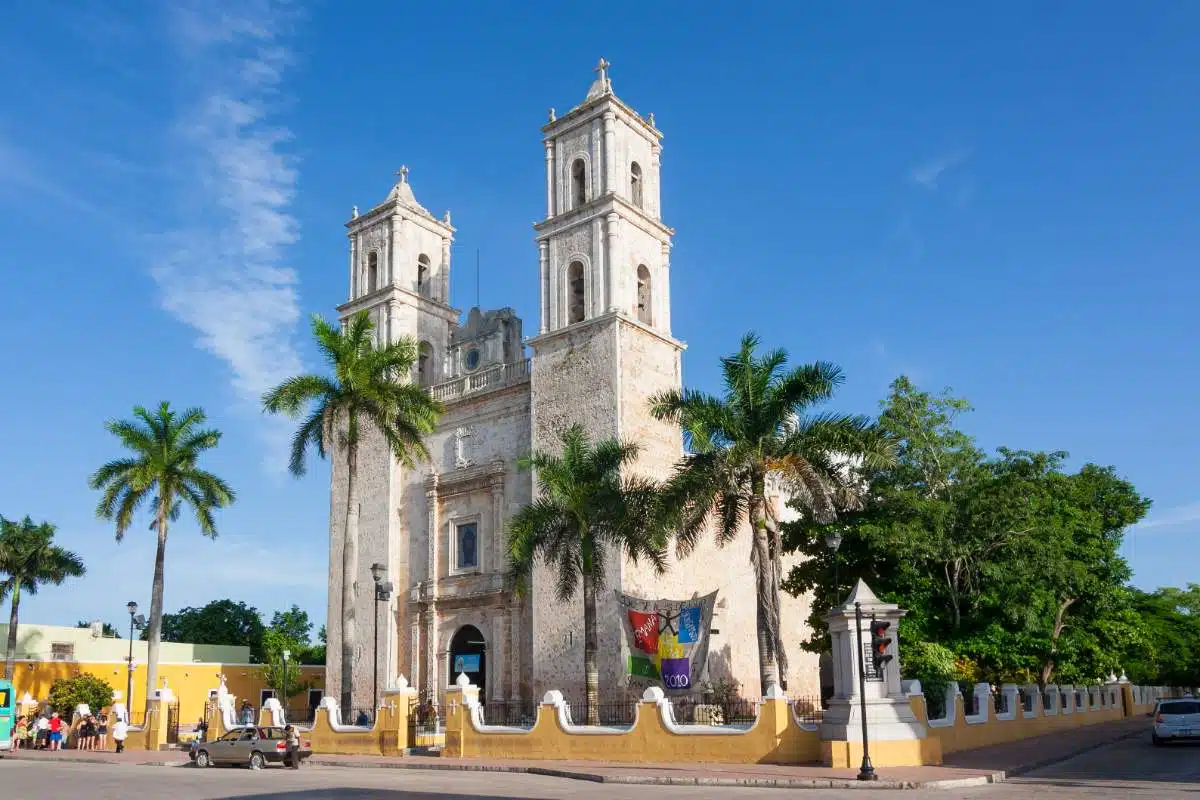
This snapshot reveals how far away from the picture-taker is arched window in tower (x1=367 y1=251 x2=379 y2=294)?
1647 inches

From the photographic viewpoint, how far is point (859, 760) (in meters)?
18.5

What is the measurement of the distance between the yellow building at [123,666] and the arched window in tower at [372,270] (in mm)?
17274

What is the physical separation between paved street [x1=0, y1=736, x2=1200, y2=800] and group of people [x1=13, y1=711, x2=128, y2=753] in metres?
8.25

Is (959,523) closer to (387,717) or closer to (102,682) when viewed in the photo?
(387,717)

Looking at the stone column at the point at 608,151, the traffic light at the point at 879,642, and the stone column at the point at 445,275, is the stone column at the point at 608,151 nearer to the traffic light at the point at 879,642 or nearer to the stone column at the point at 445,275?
the stone column at the point at 445,275

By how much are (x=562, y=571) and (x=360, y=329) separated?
983cm

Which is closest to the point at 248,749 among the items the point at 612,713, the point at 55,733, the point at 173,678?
the point at 612,713

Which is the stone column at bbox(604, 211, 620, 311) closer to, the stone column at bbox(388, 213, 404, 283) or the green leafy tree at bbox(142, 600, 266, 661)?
the stone column at bbox(388, 213, 404, 283)

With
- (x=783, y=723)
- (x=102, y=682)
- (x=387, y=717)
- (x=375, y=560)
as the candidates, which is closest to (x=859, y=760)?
(x=783, y=723)

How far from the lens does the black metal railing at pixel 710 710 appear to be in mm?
28000

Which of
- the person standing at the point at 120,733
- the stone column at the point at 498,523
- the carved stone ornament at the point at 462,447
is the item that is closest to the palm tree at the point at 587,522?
the stone column at the point at 498,523

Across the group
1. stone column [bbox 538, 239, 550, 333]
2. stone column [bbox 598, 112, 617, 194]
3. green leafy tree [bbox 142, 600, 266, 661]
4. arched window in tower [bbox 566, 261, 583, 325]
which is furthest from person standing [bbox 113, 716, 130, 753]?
green leafy tree [bbox 142, 600, 266, 661]

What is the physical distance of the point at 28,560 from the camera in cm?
4381

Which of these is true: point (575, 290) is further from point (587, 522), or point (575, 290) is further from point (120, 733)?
point (120, 733)
